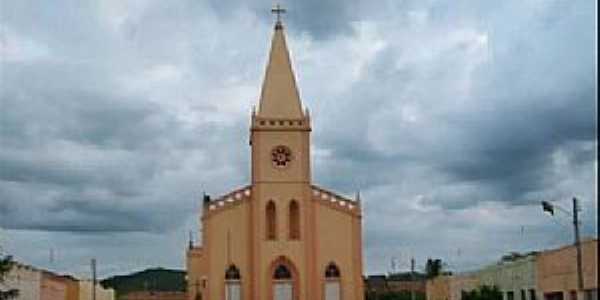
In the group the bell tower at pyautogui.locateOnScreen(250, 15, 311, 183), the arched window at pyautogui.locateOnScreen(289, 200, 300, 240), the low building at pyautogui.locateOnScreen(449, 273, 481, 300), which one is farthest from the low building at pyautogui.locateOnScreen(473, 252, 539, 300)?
the bell tower at pyautogui.locateOnScreen(250, 15, 311, 183)

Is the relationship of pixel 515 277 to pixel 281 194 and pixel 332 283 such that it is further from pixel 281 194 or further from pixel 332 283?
pixel 281 194

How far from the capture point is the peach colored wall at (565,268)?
139 feet

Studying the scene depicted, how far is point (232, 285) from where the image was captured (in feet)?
207

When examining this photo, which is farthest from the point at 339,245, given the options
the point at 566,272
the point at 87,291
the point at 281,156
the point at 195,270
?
the point at 87,291

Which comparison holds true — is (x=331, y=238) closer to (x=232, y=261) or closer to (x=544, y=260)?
(x=232, y=261)

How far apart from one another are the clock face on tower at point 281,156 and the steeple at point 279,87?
2010 millimetres

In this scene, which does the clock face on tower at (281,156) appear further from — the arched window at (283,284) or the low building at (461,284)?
the low building at (461,284)

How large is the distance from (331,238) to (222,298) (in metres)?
7.58

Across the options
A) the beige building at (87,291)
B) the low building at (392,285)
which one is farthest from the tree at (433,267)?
the beige building at (87,291)

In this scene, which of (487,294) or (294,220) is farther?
(294,220)

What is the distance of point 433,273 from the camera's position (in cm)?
10806

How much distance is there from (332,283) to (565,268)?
1926cm

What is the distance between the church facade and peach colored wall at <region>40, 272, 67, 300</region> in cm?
940

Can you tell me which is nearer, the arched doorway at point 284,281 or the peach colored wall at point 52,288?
the peach colored wall at point 52,288
